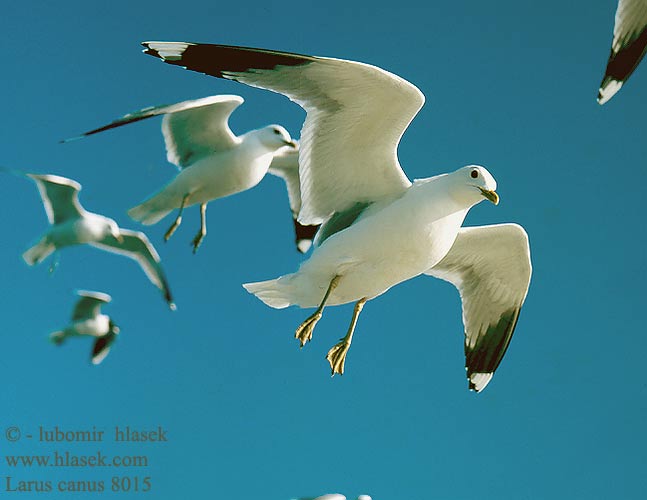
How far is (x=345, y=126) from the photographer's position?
12.8ft

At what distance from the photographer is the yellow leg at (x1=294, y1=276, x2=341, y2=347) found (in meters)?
4.06

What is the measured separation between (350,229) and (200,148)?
2.75m

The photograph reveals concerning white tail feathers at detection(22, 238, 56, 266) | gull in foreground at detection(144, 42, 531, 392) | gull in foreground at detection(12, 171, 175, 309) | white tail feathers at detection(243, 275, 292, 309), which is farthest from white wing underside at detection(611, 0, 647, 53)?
white tail feathers at detection(22, 238, 56, 266)

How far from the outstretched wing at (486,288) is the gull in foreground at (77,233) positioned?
3.52m

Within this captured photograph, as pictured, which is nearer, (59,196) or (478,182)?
(478,182)

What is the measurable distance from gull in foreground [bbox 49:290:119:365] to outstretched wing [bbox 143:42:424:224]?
17.9 ft

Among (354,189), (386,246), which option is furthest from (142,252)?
(386,246)

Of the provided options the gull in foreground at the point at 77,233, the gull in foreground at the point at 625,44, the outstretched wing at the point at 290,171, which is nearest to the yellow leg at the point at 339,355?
the gull in foreground at the point at 625,44

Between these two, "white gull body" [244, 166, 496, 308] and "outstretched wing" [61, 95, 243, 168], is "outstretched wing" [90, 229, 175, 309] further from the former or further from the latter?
"white gull body" [244, 166, 496, 308]

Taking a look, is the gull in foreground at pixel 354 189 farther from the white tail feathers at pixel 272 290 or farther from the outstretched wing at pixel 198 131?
the outstretched wing at pixel 198 131

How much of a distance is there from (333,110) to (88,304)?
20.1 ft

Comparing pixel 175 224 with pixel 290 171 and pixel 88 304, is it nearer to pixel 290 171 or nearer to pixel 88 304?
pixel 290 171

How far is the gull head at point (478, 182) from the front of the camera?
389 cm

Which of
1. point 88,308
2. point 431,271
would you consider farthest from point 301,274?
point 88,308
